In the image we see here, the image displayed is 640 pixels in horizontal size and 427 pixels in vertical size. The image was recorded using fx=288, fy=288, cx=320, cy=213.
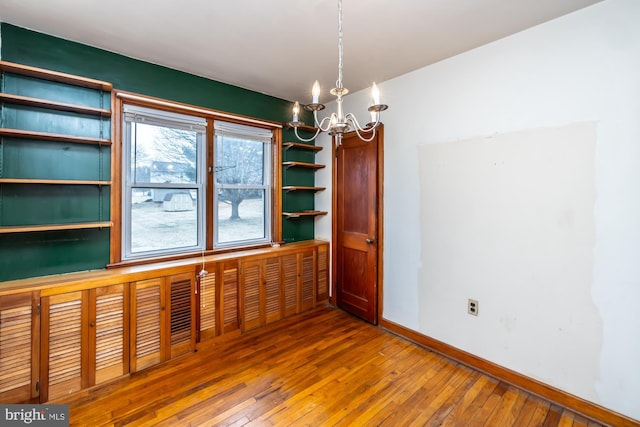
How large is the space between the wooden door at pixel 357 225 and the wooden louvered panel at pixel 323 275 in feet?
0.46

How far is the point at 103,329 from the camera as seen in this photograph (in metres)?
2.13

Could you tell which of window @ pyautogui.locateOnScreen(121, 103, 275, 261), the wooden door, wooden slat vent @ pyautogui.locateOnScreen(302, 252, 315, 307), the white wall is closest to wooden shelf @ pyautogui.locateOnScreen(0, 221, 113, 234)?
window @ pyautogui.locateOnScreen(121, 103, 275, 261)

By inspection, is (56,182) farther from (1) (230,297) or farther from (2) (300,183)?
(2) (300,183)

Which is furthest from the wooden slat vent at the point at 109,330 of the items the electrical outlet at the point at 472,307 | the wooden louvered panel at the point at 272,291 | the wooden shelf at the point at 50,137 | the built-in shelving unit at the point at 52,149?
the electrical outlet at the point at 472,307

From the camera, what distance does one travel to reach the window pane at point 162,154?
8.46 feet

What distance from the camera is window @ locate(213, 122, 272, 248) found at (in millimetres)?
3088

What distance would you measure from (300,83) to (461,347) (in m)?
2.99

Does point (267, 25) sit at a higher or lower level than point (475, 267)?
higher

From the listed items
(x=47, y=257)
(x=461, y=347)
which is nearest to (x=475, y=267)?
(x=461, y=347)

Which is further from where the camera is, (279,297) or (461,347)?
(279,297)

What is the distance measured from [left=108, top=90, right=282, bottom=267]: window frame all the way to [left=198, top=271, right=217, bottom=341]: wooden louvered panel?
0.32 m

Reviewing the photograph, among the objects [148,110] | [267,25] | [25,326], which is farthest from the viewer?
[148,110]

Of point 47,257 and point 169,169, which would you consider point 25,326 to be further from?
point 169,169

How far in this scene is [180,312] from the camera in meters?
2.52
